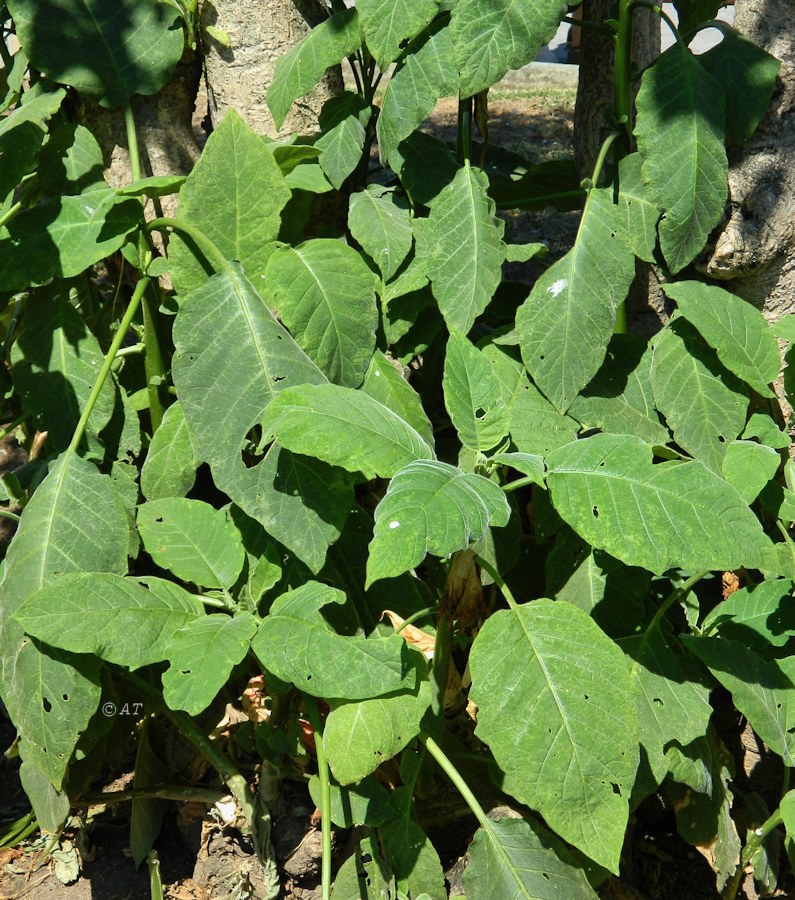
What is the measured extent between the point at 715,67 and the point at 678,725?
1.44 metres

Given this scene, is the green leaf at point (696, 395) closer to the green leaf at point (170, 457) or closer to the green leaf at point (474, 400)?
the green leaf at point (474, 400)

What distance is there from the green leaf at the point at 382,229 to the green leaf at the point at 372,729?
0.89 meters

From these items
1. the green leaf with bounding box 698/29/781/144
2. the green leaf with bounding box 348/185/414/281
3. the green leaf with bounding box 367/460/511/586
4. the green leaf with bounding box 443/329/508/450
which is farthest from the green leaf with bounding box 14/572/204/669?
the green leaf with bounding box 698/29/781/144

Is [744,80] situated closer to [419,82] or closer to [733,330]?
[733,330]

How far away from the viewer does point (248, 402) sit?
6.09 feet

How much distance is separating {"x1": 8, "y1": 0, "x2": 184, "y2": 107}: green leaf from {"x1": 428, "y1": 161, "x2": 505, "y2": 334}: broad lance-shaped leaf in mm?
830

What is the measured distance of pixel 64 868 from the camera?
92.3 inches

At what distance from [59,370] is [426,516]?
3.97 feet

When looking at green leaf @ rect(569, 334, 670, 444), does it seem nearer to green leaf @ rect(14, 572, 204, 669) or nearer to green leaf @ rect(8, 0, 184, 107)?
green leaf @ rect(14, 572, 204, 669)

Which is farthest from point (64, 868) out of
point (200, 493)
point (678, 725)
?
point (678, 725)

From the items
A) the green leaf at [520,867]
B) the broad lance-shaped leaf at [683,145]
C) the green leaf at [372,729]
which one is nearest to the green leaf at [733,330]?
the broad lance-shaped leaf at [683,145]

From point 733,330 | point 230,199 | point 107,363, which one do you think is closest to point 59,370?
point 107,363

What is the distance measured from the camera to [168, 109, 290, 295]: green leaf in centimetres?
204

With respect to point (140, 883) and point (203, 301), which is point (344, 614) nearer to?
point (203, 301)
